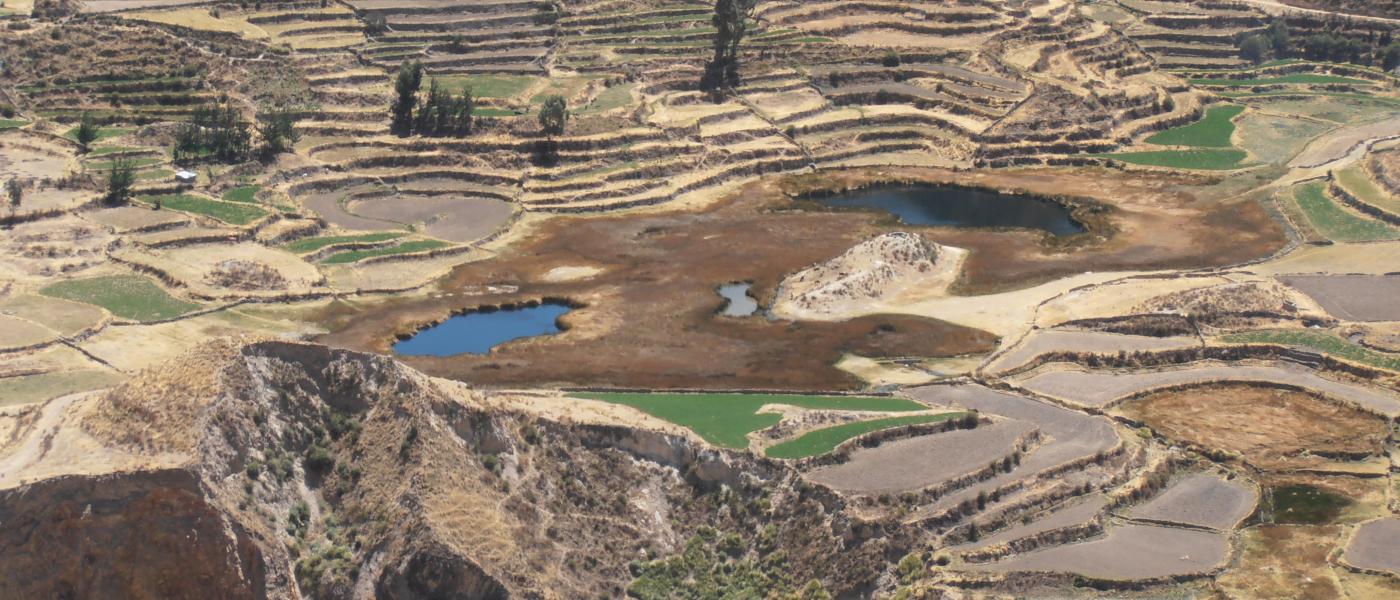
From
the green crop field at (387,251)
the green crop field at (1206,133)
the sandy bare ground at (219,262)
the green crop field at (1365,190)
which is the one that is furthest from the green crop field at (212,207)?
the green crop field at (1365,190)

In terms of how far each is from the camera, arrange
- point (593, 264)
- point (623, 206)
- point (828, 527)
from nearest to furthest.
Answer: point (828, 527), point (593, 264), point (623, 206)

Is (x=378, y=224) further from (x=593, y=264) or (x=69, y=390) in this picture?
(x=69, y=390)

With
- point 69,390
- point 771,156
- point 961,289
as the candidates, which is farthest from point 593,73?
point 69,390

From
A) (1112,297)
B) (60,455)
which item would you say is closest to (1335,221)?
(1112,297)

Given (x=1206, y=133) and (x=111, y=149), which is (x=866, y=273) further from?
(x=111, y=149)

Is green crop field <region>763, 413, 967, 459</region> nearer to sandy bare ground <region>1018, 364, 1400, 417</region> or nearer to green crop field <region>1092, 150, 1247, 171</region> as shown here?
sandy bare ground <region>1018, 364, 1400, 417</region>

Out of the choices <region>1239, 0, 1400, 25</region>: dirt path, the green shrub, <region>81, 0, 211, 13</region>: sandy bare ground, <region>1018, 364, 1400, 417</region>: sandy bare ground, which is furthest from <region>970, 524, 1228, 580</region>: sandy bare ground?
<region>1239, 0, 1400, 25</region>: dirt path
